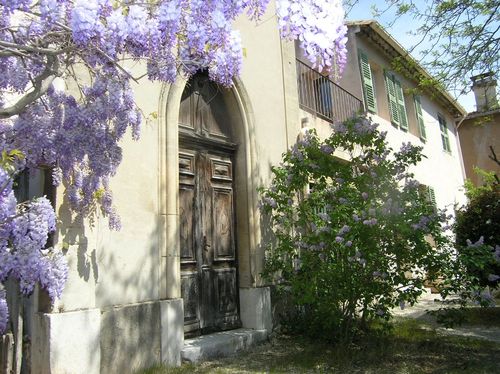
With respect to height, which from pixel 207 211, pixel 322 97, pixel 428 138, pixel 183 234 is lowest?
pixel 183 234

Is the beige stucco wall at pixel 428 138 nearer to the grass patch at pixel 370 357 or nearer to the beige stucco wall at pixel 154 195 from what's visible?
the beige stucco wall at pixel 154 195

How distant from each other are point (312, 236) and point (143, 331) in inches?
86.1

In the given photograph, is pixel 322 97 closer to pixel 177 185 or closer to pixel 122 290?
pixel 177 185

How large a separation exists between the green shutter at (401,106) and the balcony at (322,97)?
8.65 feet

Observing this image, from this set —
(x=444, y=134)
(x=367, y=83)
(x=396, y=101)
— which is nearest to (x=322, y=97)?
(x=367, y=83)

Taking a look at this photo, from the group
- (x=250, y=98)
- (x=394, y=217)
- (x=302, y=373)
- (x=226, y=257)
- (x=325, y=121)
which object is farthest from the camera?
(x=325, y=121)

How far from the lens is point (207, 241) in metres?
5.74

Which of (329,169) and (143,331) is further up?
(329,169)

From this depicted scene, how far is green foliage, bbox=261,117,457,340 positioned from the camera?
5.03m

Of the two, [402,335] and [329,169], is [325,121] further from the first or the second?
[402,335]

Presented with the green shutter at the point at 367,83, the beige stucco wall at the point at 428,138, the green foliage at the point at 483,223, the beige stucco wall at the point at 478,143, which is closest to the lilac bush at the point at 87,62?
the green foliage at the point at 483,223

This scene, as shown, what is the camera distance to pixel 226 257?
600 cm

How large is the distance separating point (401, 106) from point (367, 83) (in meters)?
2.26

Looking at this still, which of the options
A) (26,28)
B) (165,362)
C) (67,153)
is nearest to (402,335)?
(165,362)
